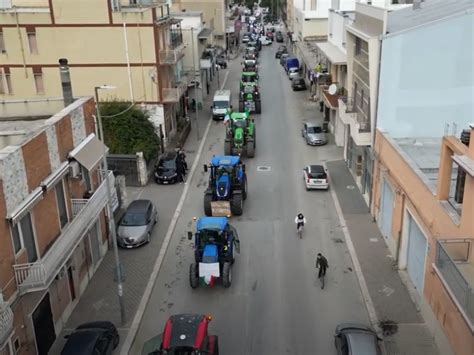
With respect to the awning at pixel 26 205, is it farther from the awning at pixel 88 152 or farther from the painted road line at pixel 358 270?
the painted road line at pixel 358 270

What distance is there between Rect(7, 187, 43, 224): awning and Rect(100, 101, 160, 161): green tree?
14.6 m

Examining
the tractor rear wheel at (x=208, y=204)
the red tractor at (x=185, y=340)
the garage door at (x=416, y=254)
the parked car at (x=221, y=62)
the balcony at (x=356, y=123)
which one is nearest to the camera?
the red tractor at (x=185, y=340)

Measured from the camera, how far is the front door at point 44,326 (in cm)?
1550

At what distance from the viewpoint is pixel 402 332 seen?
1664 centimetres

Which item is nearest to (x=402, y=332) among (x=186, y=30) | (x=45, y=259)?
(x=45, y=259)

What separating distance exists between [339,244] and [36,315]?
12.5 meters

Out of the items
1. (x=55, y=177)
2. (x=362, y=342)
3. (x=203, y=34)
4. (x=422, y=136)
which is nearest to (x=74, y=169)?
(x=55, y=177)

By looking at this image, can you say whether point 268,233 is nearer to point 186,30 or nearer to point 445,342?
point 445,342

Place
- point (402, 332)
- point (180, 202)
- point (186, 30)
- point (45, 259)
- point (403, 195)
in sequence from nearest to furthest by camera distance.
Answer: point (45, 259), point (402, 332), point (403, 195), point (180, 202), point (186, 30)

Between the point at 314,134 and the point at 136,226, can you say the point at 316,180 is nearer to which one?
the point at 314,134

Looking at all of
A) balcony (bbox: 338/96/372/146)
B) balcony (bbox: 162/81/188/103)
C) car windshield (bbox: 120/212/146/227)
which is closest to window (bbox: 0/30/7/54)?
balcony (bbox: 162/81/188/103)

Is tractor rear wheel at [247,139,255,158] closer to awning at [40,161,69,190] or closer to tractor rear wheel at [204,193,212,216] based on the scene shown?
tractor rear wheel at [204,193,212,216]

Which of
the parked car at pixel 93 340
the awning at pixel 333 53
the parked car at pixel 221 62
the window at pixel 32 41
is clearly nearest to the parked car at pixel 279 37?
the parked car at pixel 221 62

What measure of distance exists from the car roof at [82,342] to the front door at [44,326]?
113 centimetres
